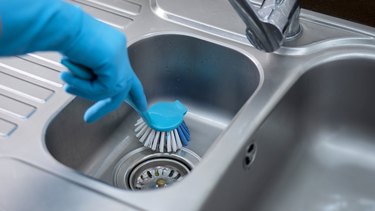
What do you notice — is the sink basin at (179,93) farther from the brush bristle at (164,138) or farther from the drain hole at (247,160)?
the drain hole at (247,160)

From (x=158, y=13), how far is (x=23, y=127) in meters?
0.31

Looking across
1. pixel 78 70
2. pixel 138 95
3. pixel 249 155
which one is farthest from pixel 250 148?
pixel 78 70

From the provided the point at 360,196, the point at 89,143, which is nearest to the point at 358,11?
the point at 360,196

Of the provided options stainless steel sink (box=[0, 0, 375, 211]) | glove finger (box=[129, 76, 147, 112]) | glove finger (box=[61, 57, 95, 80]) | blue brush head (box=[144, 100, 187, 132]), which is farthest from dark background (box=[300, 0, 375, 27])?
glove finger (box=[61, 57, 95, 80])

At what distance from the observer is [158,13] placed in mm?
967

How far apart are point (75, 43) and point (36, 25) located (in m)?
0.06

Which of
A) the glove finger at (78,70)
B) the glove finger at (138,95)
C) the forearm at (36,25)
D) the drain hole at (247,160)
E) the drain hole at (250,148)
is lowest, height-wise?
the drain hole at (247,160)

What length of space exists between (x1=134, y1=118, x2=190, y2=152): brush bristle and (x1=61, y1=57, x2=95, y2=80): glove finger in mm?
288

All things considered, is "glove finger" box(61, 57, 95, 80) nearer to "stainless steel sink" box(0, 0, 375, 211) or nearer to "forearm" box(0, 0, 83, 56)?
"forearm" box(0, 0, 83, 56)

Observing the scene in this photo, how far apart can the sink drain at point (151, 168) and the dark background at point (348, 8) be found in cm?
34

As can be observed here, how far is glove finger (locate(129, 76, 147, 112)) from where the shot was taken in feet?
2.34

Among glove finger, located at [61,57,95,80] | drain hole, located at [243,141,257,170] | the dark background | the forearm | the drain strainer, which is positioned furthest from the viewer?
the dark background

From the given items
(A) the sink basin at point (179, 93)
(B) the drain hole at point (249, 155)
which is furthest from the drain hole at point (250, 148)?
(A) the sink basin at point (179, 93)

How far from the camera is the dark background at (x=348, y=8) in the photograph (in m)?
1.00
